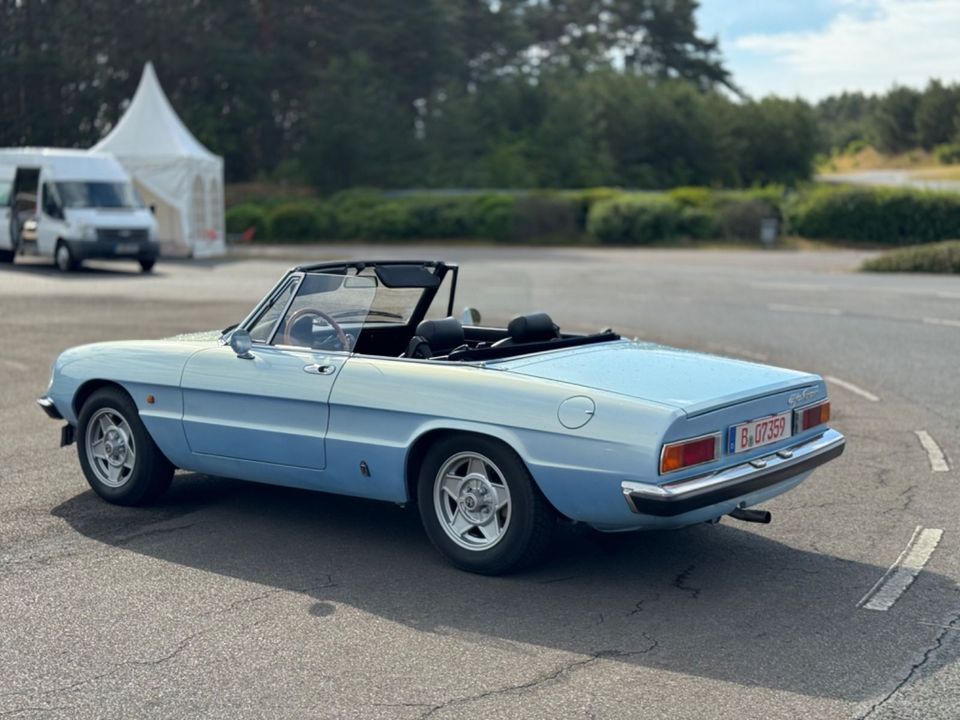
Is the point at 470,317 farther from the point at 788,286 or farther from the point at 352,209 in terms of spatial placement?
the point at 352,209

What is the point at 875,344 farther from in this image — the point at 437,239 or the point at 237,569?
the point at 437,239

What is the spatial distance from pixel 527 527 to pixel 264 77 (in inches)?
2175

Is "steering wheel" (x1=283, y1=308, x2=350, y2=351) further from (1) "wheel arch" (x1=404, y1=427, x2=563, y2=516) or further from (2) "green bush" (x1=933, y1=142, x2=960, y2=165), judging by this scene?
(2) "green bush" (x1=933, y1=142, x2=960, y2=165)

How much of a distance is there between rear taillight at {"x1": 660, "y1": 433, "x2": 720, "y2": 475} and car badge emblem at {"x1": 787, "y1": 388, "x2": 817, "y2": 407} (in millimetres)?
693

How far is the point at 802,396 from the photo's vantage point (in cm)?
583

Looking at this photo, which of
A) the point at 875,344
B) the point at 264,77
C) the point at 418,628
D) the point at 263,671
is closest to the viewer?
the point at 263,671

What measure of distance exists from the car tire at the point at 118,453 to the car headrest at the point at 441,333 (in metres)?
1.68

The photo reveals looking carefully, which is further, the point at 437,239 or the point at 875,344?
the point at 437,239

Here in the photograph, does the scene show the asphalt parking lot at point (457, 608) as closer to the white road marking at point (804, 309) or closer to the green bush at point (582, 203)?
the white road marking at point (804, 309)

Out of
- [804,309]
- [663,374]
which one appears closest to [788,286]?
[804,309]

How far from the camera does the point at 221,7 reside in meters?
58.3

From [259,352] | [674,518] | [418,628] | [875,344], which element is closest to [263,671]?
[418,628]

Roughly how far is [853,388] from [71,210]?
2009 centimetres

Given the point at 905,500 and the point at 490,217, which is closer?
the point at 905,500
